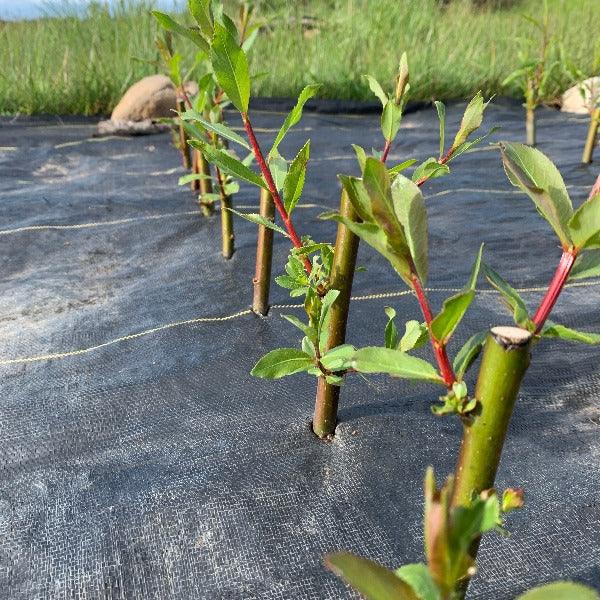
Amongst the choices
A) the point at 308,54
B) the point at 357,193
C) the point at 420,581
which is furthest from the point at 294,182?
the point at 308,54

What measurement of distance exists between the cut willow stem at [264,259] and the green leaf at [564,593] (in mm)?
1133

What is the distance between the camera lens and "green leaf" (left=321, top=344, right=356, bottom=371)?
943 millimetres

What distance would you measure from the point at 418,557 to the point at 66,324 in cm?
119

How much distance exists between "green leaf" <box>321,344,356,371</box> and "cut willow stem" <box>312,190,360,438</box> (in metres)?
0.07

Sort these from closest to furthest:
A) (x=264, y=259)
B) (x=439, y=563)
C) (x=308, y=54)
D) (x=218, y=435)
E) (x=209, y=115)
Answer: (x=439, y=563) < (x=218, y=435) < (x=264, y=259) < (x=209, y=115) < (x=308, y=54)

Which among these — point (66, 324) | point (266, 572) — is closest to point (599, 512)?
point (266, 572)

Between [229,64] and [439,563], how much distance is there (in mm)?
637

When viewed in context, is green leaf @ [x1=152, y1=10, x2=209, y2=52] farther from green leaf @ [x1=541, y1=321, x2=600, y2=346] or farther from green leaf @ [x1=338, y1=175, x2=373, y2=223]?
green leaf @ [x1=541, y1=321, x2=600, y2=346]

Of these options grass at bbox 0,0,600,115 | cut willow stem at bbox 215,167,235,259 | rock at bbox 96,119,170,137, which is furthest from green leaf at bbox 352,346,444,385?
grass at bbox 0,0,600,115

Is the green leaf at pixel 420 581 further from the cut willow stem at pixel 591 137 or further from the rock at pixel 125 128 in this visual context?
the rock at pixel 125 128

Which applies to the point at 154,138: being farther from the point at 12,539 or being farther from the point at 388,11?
the point at 388,11

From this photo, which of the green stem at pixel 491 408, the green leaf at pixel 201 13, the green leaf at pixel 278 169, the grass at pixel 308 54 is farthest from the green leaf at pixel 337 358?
the grass at pixel 308 54

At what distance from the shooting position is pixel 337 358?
3.15 ft

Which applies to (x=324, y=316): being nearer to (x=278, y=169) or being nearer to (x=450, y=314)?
(x=278, y=169)
